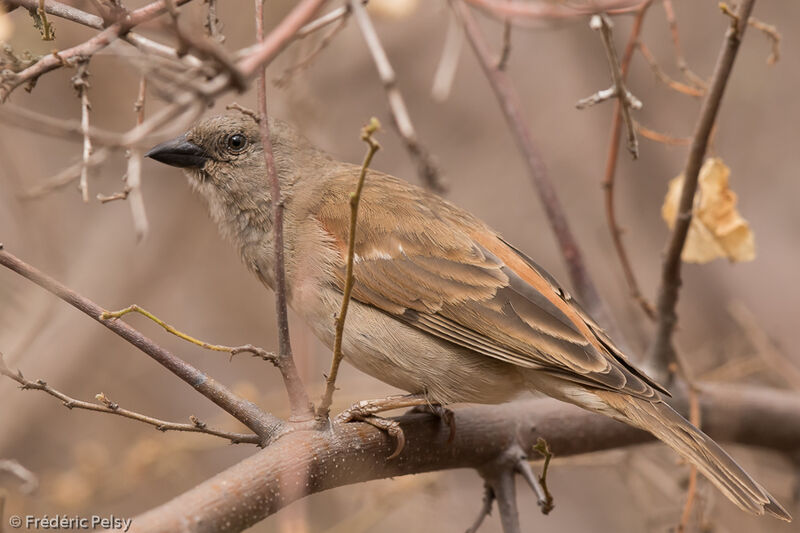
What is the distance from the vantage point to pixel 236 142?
3896 millimetres

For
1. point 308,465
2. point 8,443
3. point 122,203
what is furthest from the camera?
A: point 122,203

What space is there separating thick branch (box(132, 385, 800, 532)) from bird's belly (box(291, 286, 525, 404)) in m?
0.13

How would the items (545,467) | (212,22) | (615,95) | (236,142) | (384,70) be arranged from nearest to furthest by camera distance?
(384,70) → (545,467) → (212,22) → (615,95) → (236,142)

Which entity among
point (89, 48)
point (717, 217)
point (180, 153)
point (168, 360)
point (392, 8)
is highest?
point (392, 8)

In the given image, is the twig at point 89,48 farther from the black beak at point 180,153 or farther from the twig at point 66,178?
the black beak at point 180,153

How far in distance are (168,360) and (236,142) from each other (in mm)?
1633

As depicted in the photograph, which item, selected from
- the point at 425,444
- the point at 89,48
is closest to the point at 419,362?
the point at 425,444

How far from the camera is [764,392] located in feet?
14.2

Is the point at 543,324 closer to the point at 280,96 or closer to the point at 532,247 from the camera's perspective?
the point at 280,96

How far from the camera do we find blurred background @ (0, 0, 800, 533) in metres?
4.68

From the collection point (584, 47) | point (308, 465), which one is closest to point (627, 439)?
point (308, 465)

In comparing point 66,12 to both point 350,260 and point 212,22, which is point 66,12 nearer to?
point 212,22

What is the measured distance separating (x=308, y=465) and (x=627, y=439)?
1.94 metres

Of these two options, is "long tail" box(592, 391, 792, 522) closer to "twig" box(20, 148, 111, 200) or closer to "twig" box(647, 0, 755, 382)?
"twig" box(647, 0, 755, 382)
